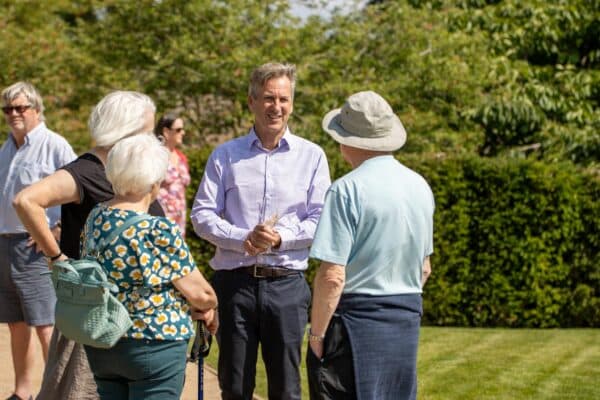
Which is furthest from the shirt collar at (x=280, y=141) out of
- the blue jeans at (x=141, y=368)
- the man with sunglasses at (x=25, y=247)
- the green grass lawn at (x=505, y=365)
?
the green grass lawn at (x=505, y=365)

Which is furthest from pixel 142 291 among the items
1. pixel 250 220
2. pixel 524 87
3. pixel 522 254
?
pixel 524 87

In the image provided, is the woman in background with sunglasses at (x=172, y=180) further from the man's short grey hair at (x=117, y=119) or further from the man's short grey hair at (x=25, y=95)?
the man's short grey hair at (x=117, y=119)

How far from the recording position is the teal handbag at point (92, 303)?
14.0ft

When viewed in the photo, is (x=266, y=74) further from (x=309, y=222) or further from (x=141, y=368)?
(x=141, y=368)

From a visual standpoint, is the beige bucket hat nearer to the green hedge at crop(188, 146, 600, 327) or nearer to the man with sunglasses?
the man with sunglasses

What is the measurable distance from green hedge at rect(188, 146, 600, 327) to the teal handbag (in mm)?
7548

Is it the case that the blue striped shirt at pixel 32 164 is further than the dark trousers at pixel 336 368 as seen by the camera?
Yes

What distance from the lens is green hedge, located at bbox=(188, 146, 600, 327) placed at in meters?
11.9

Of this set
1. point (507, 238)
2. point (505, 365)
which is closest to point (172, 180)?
point (505, 365)

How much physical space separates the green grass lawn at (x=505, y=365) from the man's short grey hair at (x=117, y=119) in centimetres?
332

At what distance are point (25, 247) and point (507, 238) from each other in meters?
6.28

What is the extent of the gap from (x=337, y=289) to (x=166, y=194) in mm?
5810

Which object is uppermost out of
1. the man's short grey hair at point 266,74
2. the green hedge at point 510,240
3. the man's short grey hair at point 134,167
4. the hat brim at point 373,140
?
the man's short grey hair at point 266,74

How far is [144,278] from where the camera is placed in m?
4.30
